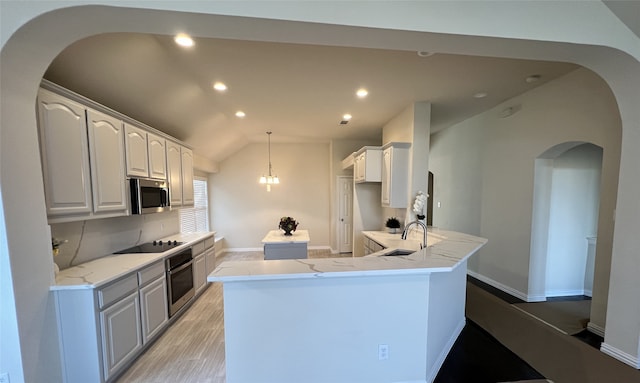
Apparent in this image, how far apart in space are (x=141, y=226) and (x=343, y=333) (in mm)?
3109

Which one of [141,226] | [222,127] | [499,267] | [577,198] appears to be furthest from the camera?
[222,127]

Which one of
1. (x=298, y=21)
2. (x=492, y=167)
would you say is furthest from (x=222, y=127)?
(x=492, y=167)

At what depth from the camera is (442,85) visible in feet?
9.59

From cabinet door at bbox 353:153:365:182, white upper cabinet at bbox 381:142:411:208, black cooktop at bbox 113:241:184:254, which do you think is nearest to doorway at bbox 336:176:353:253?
cabinet door at bbox 353:153:365:182

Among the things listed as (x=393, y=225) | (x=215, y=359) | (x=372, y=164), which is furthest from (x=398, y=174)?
(x=215, y=359)

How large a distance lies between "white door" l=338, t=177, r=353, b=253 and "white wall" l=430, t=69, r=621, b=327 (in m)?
2.30

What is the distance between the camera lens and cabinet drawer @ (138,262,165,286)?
7.45 feet

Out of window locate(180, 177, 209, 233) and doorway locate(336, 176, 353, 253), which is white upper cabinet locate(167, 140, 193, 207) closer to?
window locate(180, 177, 209, 233)

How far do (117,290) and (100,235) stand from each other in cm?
93

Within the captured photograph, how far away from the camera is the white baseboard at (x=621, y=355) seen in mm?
1958

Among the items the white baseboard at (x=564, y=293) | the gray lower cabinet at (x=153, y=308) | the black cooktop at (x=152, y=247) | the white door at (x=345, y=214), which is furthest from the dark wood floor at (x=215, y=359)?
the white door at (x=345, y=214)

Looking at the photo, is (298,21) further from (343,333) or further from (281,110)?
(281,110)

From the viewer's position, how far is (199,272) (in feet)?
11.7

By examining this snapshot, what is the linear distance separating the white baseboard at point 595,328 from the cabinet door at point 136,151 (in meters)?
5.39
